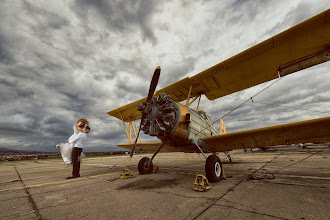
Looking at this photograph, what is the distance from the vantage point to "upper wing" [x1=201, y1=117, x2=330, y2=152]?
3.45 m

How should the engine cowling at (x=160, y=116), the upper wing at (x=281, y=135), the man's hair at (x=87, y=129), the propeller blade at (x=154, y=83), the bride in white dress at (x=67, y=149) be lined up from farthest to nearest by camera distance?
the man's hair at (x=87, y=129) < the bride in white dress at (x=67, y=149) < the propeller blade at (x=154, y=83) < the engine cowling at (x=160, y=116) < the upper wing at (x=281, y=135)

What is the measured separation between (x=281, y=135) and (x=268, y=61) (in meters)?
2.16

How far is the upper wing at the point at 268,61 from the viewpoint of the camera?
11.6ft

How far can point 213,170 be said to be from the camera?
3.74 metres

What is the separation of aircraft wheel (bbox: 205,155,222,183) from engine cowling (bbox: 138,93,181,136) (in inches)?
49.4

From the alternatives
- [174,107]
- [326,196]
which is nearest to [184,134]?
[174,107]

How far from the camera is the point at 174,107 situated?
166 inches

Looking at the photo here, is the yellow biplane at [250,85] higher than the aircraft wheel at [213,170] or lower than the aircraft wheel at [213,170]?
higher

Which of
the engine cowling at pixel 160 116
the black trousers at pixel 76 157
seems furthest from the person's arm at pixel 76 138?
the engine cowling at pixel 160 116

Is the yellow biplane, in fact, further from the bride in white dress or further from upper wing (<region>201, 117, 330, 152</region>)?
the bride in white dress

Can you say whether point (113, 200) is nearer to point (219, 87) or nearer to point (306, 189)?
point (306, 189)

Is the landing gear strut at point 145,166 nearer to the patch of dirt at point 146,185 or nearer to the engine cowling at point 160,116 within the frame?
the engine cowling at point 160,116

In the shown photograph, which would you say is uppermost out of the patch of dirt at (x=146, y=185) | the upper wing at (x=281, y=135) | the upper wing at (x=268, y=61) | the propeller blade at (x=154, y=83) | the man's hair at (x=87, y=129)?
the upper wing at (x=268, y=61)

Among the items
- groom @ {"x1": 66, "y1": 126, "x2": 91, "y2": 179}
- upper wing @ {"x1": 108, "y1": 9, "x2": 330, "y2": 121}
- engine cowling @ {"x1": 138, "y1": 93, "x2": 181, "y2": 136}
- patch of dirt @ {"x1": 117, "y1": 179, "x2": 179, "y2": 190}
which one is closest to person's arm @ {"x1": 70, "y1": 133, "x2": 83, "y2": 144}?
groom @ {"x1": 66, "y1": 126, "x2": 91, "y2": 179}
